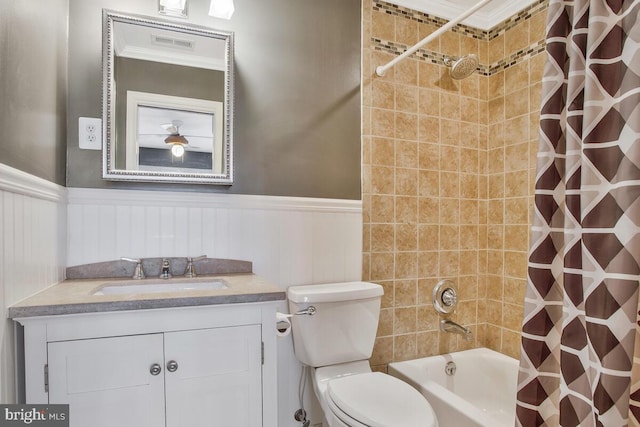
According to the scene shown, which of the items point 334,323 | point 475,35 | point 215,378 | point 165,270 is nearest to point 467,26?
point 475,35

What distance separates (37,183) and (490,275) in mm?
2310

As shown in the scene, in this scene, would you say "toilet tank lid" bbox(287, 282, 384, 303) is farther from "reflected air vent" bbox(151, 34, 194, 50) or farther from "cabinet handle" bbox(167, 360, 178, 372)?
"reflected air vent" bbox(151, 34, 194, 50)

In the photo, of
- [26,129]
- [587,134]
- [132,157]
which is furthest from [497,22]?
[26,129]

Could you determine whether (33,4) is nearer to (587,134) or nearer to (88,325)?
(88,325)

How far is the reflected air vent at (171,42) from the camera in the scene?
166 centimetres

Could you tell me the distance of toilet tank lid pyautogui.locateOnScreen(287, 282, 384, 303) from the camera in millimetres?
1667

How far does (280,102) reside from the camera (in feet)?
6.15

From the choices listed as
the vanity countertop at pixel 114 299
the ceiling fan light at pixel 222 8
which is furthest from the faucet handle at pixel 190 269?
the ceiling fan light at pixel 222 8

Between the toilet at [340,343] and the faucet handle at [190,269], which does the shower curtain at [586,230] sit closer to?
the toilet at [340,343]

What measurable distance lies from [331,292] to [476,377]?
113 centimetres

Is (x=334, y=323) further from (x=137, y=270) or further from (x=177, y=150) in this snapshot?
(x=177, y=150)

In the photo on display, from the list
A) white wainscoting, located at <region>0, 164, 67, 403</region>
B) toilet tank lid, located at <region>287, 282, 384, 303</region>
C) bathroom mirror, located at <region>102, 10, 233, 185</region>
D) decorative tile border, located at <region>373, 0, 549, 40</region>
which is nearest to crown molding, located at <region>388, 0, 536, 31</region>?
decorative tile border, located at <region>373, 0, 549, 40</region>

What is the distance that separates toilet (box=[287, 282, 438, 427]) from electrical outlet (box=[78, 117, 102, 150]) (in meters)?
1.06

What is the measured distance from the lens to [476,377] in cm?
215
